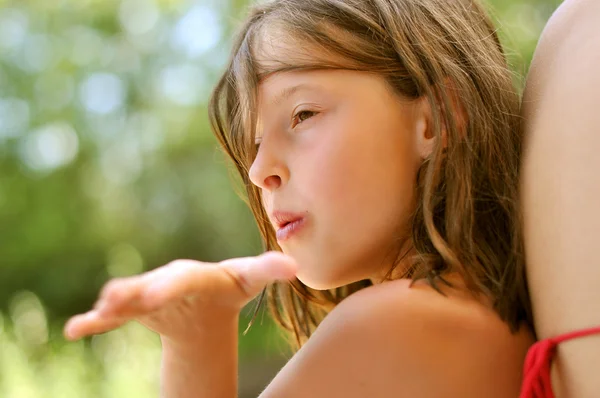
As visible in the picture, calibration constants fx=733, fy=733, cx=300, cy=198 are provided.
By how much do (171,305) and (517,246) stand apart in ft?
1.15

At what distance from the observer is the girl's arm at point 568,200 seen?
0.60 meters

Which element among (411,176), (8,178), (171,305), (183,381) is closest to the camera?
(171,305)

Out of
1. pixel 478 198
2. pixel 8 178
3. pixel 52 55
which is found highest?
pixel 52 55

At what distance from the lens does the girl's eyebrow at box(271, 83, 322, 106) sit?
32.3 inches

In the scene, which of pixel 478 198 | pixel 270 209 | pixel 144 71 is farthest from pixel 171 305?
pixel 144 71

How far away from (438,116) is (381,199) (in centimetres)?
11

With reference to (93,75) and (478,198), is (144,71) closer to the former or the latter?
(93,75)

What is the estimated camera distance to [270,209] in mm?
843

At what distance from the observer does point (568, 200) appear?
0.62 metres

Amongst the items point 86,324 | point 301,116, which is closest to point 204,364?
point 86,324

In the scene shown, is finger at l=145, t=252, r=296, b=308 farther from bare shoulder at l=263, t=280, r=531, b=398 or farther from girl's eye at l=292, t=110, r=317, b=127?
girl's eye at l=292, t=110, r=317, b=127

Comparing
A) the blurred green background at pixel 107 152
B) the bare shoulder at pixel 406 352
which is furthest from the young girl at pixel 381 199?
the blurred green background at pixel 107 152

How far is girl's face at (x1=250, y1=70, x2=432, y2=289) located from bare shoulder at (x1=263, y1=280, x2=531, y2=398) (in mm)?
113

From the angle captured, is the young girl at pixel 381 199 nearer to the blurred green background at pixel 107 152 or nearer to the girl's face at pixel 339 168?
the girl's face at pixel 339 168
